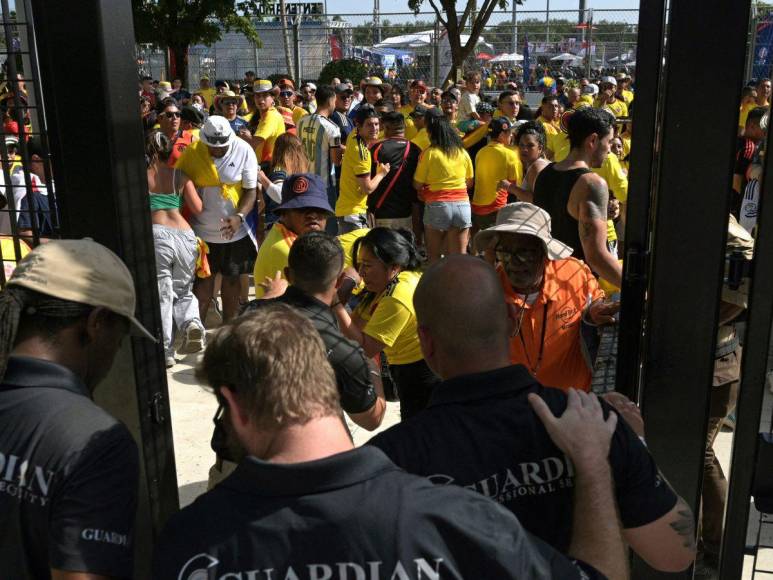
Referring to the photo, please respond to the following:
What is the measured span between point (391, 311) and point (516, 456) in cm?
195

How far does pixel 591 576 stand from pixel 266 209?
6.97m

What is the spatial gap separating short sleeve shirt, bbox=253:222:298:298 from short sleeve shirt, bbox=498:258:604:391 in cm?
150

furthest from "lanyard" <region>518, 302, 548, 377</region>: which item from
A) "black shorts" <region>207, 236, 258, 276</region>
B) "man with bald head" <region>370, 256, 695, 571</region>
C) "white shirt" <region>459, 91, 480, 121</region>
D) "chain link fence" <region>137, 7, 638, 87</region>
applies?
"chain link fence" <region>137, 7, 638, 87</region>

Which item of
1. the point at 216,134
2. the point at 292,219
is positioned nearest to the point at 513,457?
the point at 292,219

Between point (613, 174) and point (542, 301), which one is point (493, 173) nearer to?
point (613, 174)

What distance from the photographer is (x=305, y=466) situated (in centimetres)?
135

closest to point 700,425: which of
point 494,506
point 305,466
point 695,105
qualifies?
point 695,105

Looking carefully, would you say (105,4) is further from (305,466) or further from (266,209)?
(266,209)

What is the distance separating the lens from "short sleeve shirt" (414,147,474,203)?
774cm

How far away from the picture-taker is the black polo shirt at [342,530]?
131cm

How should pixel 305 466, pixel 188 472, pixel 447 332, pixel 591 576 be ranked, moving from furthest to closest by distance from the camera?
pixel 188 472
pixel 447 332
pixel 591 576
pixel 305 466

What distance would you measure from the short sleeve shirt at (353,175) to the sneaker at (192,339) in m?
1.97

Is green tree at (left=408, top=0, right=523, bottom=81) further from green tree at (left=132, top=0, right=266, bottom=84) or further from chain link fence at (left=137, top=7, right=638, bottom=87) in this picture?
green tree at (left=132, top=0, right=266, bottom=84)

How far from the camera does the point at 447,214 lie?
7875 mm
